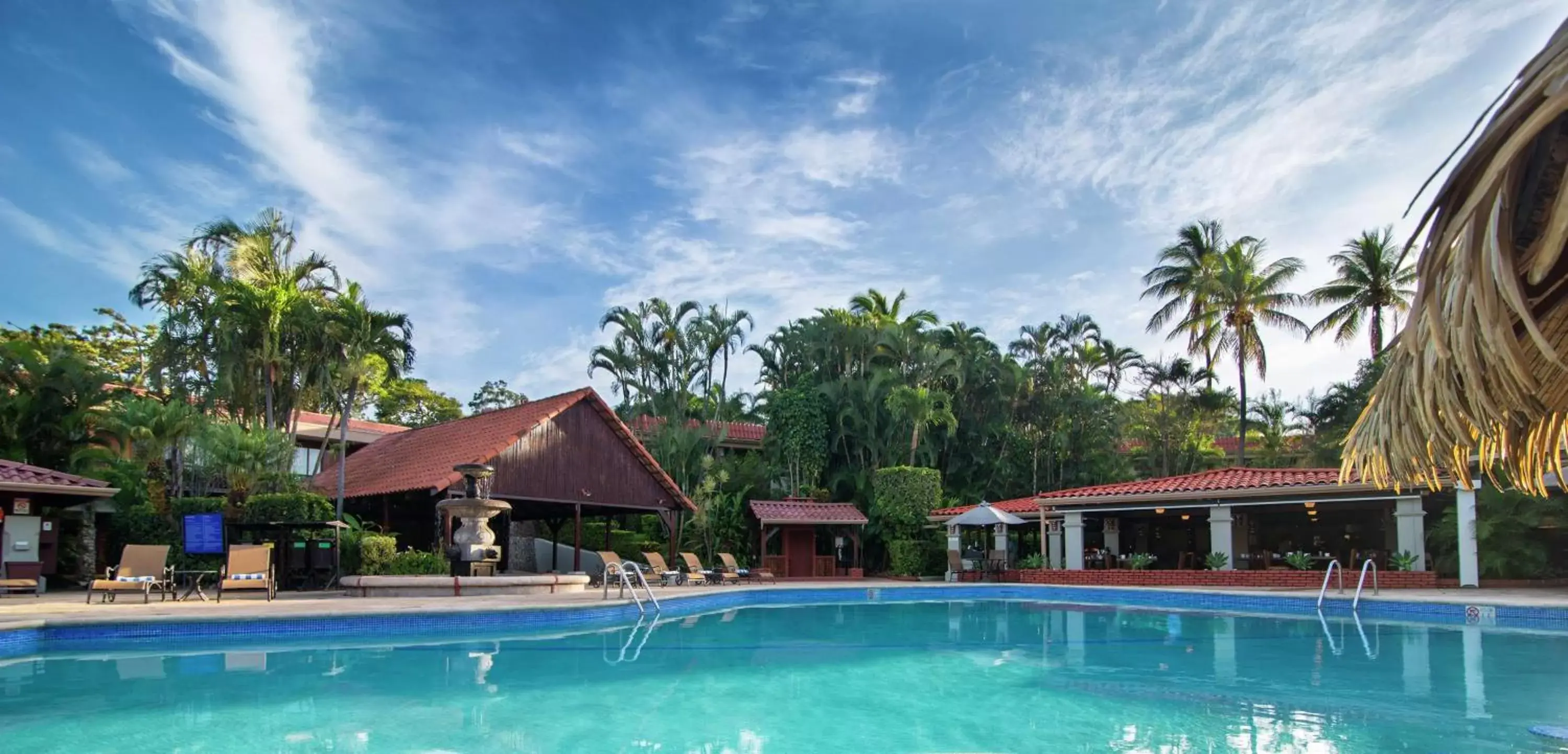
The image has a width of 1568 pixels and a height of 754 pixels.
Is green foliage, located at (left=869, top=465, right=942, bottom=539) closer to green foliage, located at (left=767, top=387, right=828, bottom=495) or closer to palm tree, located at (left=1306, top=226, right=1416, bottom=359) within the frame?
green foliage, located at (left=767, top=387, right=828, bottom=495)

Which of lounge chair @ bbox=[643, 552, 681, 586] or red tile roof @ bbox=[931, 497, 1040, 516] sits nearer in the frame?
lounge chair @ bbox=[643, 552, 681, 586]

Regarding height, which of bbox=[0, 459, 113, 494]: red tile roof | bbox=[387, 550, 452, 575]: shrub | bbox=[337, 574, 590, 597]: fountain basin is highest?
bbox=[0, 459, 113, 494]: red tile roof

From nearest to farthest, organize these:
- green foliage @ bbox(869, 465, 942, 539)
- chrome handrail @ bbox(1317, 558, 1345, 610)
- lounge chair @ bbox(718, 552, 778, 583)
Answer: chrome handrail @ bbox(1317, 558, 1345, 610)
lounge chair @ bbox(718, 552, 778, 583)
green foliage @ bbox(869, 465, 942, 539)

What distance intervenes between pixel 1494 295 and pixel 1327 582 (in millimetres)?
16870

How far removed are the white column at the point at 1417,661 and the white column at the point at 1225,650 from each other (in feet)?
5.02

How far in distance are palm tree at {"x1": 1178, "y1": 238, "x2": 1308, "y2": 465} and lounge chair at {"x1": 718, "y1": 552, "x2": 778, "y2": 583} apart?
48.9 ft

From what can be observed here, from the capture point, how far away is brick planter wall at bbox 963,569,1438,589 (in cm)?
1838

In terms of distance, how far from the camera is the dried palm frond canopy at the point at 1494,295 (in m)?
2.32

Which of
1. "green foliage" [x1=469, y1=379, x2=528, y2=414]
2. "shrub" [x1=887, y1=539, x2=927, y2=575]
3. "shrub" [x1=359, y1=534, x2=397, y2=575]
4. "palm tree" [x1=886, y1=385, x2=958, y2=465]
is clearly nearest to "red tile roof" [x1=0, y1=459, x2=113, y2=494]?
"shrub" [x1=359, y1=534, x2=397, y2=575]

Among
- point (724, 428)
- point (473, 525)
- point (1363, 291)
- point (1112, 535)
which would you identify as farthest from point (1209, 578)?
point (724, 428)

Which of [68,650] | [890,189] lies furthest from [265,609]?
[890,189]

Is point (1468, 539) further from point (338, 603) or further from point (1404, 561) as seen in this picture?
point (338, 603)

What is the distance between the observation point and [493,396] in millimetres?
44844

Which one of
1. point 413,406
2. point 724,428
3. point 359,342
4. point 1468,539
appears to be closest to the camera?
point 1468,539
